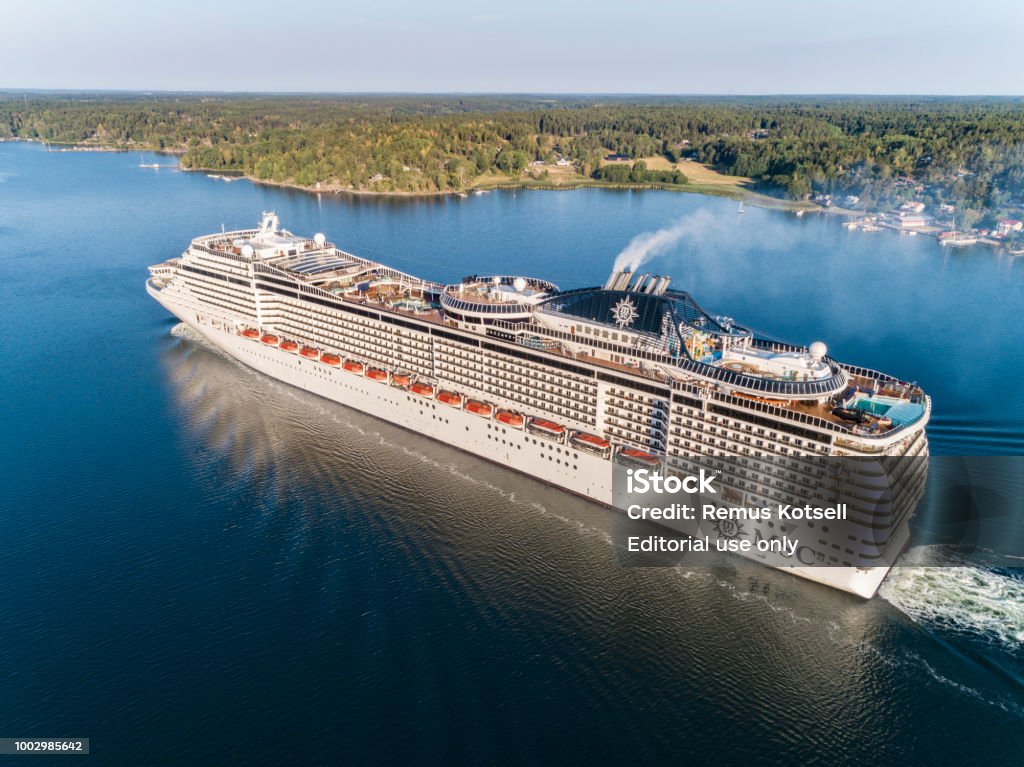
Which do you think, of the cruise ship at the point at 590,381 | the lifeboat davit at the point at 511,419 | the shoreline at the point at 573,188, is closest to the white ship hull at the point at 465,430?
the cruise ship at the point at 590,381

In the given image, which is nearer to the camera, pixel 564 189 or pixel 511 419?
pixel 511 419

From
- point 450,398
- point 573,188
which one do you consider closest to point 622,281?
point 450,398

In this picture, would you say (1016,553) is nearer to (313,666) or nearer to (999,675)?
(999,675)

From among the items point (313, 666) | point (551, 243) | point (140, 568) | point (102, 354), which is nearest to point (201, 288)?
point (102, 354)

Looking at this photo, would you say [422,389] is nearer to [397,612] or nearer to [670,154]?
[397,612]

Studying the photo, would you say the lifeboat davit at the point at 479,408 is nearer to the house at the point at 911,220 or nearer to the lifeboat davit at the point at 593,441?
the lifeboat davit at the point at 593,441

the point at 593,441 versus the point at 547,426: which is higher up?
the point at 547,426
